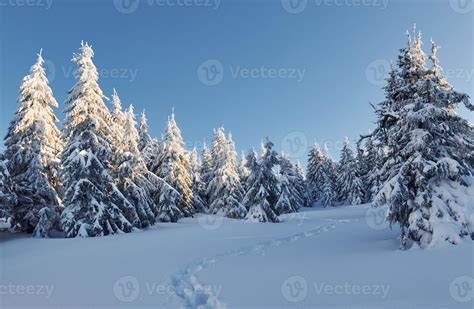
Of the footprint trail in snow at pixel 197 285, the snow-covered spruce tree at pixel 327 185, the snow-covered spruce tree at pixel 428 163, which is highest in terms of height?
the snow-covered spruce tree at pixel 428 163

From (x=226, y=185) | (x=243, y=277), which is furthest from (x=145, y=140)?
(x=243, y=277)

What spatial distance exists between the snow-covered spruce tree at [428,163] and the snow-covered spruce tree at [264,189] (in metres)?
20.5

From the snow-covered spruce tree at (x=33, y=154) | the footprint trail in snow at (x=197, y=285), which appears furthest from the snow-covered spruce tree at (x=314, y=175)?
the footprint trail in snow at (x=197, y=285)

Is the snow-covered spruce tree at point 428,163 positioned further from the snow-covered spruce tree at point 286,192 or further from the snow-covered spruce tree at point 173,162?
the snow-covered spruce tree at point 173,162

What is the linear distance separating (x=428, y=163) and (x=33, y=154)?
82.1 feet

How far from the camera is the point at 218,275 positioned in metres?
10.2

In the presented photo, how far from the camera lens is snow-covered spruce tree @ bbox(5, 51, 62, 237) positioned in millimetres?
23531

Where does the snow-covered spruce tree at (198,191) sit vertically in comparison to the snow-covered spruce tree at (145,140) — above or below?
below

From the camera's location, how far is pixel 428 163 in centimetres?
1283

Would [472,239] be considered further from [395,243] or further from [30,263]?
[30,263]

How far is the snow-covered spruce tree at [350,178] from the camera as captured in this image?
6016cm

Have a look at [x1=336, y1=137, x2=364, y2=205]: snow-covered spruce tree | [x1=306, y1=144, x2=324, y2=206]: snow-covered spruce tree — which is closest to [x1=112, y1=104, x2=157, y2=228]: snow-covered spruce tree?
[x1=336, y1=137, x2=364, y2=205]: snow-covered spruce tree

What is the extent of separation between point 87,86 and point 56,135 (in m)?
5.93

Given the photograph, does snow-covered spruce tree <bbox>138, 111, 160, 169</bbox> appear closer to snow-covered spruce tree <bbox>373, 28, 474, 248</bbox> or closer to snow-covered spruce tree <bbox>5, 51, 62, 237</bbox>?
snow-covered spruce tree <bbox>5, 51, 62, 237</bbox>
